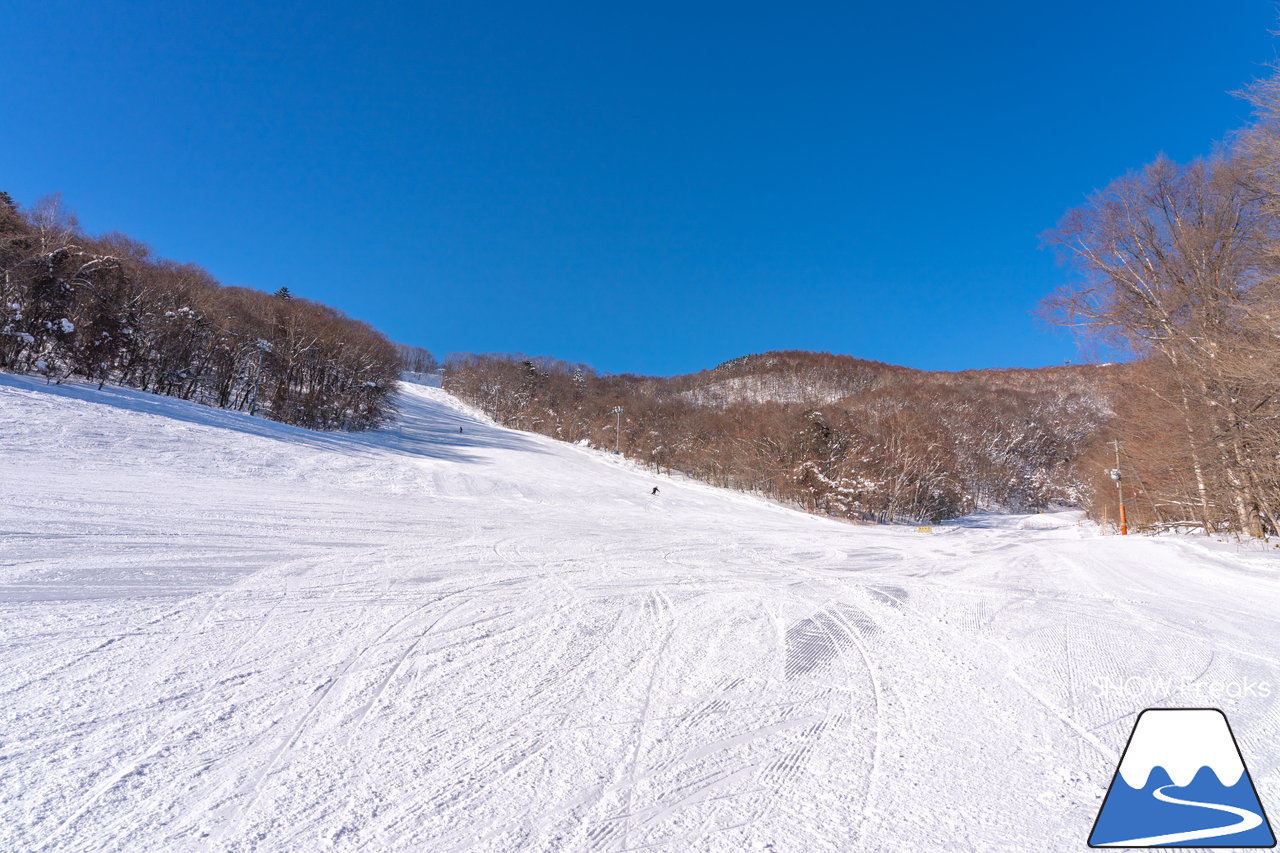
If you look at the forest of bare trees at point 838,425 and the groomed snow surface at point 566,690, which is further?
the forest of bare trees at point 838,425

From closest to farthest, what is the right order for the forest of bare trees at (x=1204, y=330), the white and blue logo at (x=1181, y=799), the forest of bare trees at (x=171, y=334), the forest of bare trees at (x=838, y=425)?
the white and blue logo at (x=1181, y=799) < the forest of bare trees at (x=1204, y=330) < the forest of bare trees at (x=171, y=334) < the forest of bare trees at (x=838, y=425)

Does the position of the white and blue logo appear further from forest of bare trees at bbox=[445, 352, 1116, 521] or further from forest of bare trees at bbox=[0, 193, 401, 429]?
forest of bare trees at bbox=[0, 193, 401, 429]

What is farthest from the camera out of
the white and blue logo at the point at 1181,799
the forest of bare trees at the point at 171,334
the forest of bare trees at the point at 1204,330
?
the forest of bare trees at the point at 171,334

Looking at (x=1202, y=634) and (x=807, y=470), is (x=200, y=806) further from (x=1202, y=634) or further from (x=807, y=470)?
(x=807, y=470)

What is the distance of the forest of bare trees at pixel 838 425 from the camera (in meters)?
32.2

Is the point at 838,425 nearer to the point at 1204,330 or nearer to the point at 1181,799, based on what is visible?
the point at 1204,330

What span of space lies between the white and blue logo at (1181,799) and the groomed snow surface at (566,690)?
13cm

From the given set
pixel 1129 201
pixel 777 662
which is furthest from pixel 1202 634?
pixel 1129 201

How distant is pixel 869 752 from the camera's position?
275 centimetres

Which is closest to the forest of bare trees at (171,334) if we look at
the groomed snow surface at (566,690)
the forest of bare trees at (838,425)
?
the groomed snow surface at (566,690)

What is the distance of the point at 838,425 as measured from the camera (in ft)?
115

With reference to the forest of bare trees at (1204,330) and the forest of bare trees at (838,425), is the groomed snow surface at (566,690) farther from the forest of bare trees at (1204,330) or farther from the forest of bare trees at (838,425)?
the forest of bare trees at (838,425)

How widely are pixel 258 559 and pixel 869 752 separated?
7.37 metres

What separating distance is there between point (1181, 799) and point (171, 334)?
41970 mm
